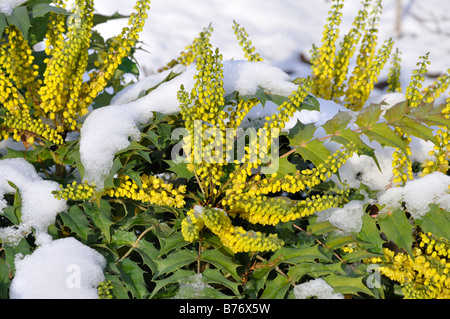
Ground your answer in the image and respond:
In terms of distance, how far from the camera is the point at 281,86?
5.36 feet

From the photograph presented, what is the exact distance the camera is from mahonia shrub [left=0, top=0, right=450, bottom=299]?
1427mm

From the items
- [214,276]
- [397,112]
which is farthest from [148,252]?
[397,112]

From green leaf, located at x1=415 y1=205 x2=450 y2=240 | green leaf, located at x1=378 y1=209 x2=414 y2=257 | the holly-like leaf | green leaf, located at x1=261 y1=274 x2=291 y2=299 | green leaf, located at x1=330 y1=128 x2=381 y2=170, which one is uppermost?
the holly-like leaf

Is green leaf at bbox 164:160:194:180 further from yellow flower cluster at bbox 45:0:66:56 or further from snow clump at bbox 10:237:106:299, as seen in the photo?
yellow flower cluster at bbox 45:0:66:56

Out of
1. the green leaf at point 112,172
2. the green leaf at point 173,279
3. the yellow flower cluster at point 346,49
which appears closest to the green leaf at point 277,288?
the green leaf at point 173,279

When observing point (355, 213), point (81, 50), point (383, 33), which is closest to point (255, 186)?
point (355, 213)

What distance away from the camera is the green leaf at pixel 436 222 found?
56.6 inches

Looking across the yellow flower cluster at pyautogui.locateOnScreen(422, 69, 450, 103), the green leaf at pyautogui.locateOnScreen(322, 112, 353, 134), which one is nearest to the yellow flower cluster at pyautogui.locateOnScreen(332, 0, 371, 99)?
the yellow flower cluster at pyautogui.locateOnScreen(422, 69, 450, 103)

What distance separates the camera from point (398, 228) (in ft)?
4.81

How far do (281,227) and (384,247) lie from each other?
14.0 inches

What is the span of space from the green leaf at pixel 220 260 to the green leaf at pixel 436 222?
0.56 m

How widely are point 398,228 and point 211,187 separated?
22.0 inches

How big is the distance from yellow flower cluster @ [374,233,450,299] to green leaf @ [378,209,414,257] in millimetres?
59

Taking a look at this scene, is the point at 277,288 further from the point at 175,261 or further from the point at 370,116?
A: the point at 370,116
